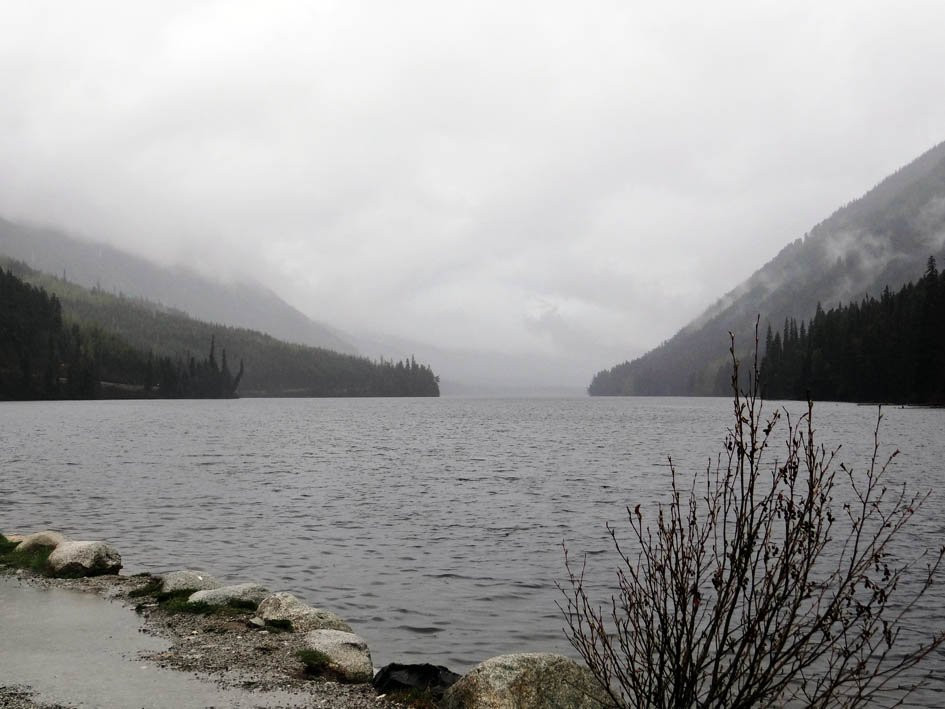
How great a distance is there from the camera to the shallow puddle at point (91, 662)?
37.1 feet

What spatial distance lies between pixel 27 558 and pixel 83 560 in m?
2.20

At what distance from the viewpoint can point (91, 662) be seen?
13.0 meters

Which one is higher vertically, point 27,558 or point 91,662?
point 91,662

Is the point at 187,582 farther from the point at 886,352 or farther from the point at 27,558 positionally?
the point at 886,352

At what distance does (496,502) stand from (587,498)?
4.98 metres

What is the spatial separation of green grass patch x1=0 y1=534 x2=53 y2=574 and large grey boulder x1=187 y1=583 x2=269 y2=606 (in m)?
6.60

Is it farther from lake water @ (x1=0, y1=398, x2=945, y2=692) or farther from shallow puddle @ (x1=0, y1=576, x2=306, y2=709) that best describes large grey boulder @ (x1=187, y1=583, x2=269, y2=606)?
lake water @ (x1=0, y1=398, x2=945, y2=692)

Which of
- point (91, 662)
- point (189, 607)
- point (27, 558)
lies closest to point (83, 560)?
point (27, 558)

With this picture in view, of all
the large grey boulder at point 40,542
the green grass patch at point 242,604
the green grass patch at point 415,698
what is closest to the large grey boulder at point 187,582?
the green grass patch at point 242,604

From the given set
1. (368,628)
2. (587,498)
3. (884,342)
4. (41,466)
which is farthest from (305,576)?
(884,342)

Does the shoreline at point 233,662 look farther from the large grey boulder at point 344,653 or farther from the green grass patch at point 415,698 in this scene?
the large grey boulder at point 344,653

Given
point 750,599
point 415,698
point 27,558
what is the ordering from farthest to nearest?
point 27,558
point 415,698
point 750,599

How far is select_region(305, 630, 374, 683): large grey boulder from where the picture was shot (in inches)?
525

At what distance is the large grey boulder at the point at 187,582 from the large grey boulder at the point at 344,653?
5560 mm
